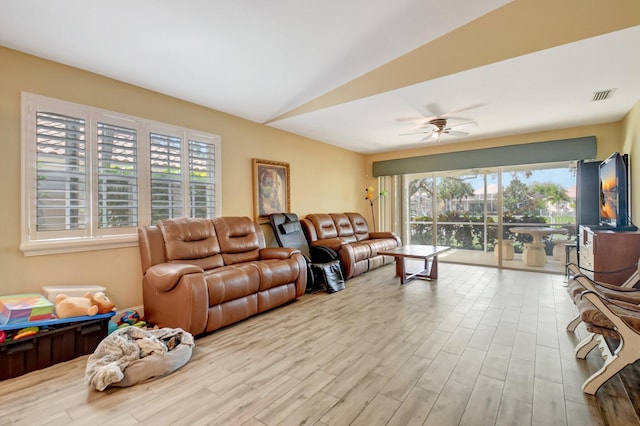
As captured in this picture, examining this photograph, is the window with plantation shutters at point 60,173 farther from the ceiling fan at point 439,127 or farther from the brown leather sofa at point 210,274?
the ceiling fan at point 439,127

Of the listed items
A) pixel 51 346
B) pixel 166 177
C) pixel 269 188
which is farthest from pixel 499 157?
pixel 51 346

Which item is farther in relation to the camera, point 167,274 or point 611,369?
point 167,274

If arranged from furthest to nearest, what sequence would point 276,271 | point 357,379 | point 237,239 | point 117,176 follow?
point 237,239
point 276,271
point 117,176
point 357,379

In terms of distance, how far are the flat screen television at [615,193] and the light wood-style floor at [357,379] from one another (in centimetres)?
121

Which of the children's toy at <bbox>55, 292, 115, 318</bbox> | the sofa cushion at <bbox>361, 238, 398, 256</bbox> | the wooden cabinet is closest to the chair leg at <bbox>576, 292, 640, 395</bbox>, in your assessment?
the wooden cabinet

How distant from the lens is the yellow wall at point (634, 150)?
12.0 ft

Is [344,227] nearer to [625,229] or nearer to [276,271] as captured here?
[276,271]

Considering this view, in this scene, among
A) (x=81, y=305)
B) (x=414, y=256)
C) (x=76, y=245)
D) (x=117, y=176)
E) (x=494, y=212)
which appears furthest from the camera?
(x=494, y=212)

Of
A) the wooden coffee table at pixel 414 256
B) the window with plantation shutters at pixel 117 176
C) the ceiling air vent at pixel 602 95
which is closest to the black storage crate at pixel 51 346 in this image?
the window with plantation shutters at pixel 117 176

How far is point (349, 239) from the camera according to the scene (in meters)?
5.62

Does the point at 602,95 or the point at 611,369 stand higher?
the point at 602,95

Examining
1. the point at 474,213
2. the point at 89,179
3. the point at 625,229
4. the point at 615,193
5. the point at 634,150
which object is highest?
the point at 634,150

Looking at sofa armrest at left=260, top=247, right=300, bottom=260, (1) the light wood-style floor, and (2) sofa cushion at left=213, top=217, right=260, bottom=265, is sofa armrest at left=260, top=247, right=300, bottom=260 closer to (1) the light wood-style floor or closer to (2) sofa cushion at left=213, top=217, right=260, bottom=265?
(2) sofa cushion at left=213, top=217, right=260, bottom=265

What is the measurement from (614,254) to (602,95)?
186 cm
